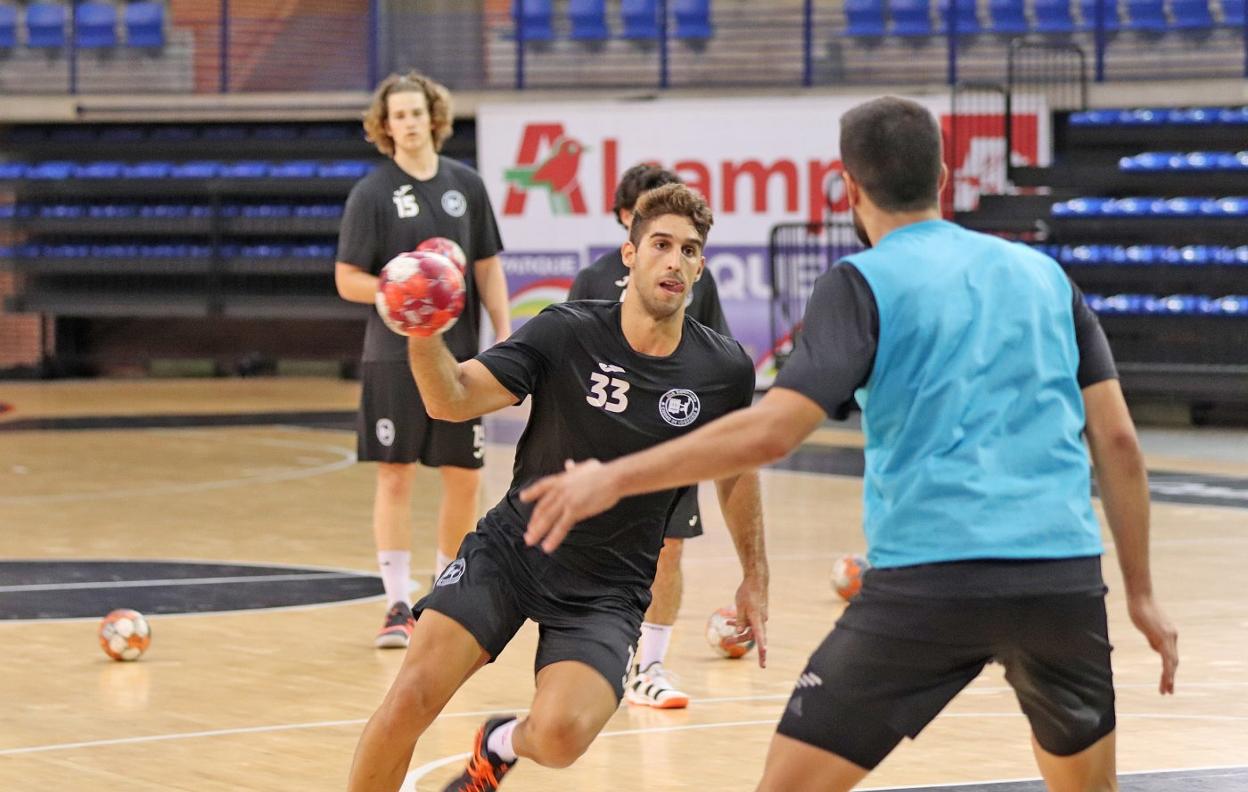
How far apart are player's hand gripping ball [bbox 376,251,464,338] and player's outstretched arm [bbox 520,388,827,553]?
837mm

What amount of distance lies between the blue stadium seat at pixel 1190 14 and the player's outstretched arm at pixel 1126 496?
1675cm

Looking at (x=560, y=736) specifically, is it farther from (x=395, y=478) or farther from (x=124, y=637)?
(x=124, y=637)

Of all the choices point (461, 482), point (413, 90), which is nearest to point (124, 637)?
point (461, 482)

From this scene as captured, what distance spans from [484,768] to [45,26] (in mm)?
20831

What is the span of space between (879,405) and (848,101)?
612 inches

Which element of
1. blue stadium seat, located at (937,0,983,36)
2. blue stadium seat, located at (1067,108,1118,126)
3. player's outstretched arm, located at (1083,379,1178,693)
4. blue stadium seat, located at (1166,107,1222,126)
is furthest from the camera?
blue stadium seat, located at (937,0,983,36)

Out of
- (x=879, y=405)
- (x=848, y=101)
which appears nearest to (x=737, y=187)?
(x=848, y=101)

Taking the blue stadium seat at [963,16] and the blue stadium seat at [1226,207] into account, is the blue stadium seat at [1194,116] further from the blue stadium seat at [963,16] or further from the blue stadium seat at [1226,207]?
the blue stadium seat at [963,16]

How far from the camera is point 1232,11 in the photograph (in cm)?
1942

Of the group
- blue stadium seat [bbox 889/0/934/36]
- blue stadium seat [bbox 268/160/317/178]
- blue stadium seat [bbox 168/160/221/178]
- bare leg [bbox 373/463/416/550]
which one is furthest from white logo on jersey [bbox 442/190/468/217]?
blue stadium seat [bbox 168/160/221/178]

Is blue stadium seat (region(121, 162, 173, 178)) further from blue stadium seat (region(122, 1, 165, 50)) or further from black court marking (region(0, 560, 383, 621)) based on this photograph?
black court marking (region(0, 560, 383, 621))

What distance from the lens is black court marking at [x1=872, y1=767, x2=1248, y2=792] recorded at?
17.7ft

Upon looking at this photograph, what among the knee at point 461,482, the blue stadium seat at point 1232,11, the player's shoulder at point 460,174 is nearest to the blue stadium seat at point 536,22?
the blue stadium seat at point 1232,11

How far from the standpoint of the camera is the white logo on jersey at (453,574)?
486 cm
